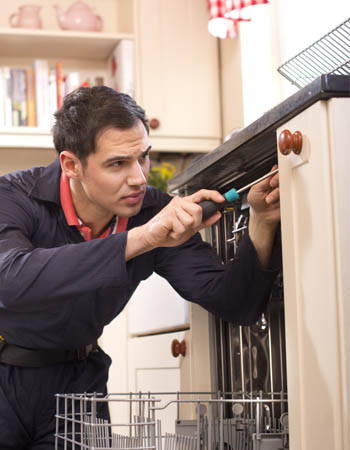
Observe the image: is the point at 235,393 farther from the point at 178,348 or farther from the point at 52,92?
the point at 52,92

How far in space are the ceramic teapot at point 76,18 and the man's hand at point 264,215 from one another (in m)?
1.98

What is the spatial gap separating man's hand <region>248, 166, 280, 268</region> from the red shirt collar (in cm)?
35

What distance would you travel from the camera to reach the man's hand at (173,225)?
45.9 inches

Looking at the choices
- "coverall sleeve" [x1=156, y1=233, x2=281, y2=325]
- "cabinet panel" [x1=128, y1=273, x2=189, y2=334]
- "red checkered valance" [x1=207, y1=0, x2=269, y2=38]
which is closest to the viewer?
"coverall sleeve" [x1=156, y1=233, x2=281, y2=325]

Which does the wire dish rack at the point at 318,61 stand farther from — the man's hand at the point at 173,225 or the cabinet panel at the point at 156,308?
the cabinet panel at the point at 156,308

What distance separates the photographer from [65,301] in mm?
1442

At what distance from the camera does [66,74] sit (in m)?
3.21

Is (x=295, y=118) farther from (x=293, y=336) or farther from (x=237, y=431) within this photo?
(x=237, y=431)

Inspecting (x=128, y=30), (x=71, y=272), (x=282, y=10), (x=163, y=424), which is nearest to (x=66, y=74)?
(x=128, y=30)

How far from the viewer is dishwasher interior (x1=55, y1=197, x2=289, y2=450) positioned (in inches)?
46.1

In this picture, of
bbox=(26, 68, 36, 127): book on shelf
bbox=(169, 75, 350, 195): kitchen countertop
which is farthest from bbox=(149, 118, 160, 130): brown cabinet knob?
bbox=(169, 75, 350, 195): kitchen countertop

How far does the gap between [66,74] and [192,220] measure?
2204 millimetres

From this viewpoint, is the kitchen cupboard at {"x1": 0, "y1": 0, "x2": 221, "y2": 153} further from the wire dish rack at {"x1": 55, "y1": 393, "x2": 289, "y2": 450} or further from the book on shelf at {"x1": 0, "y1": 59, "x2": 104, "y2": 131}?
the wire dish rack at {"x1": 55, "y1": 393, "x2": 289, "y2": 450}

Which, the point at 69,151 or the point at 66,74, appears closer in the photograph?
the point at 69,151
